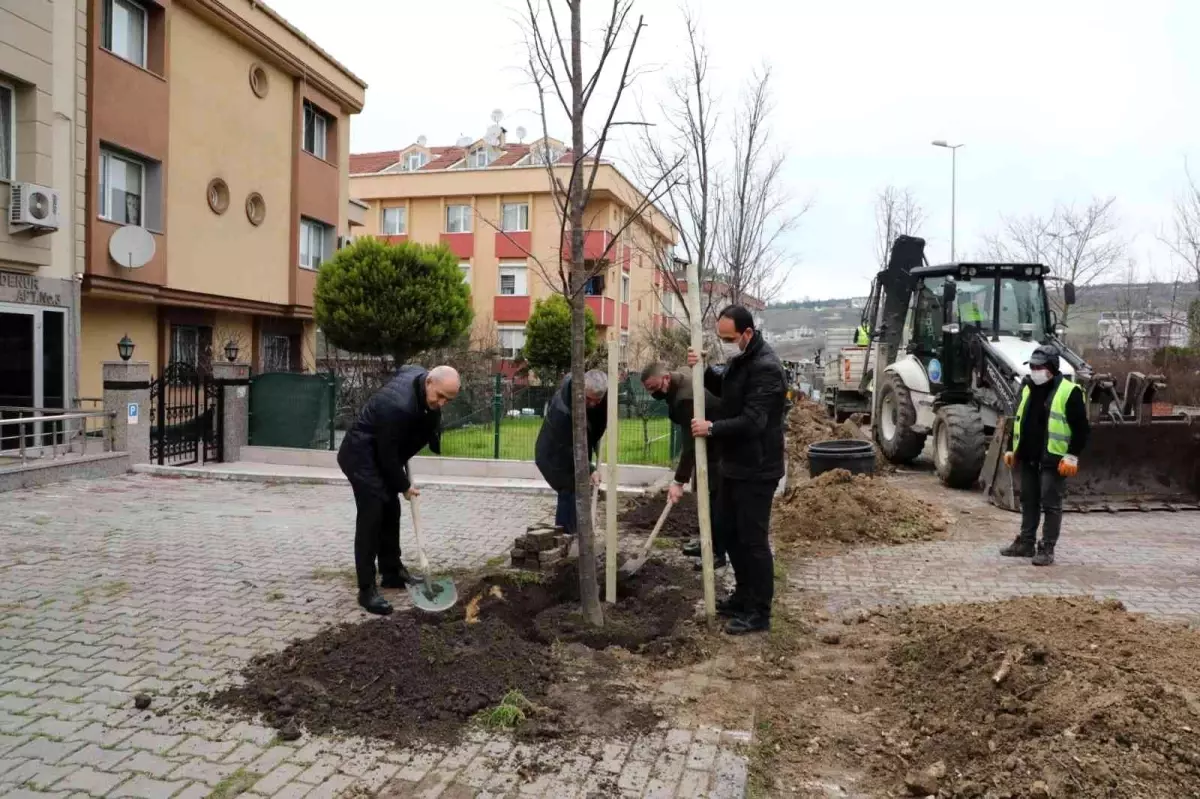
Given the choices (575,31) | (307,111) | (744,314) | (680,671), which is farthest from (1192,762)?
(307,111)

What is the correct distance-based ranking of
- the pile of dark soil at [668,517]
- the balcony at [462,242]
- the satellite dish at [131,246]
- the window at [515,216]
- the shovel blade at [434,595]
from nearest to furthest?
the shovel blade at [434,595] < the pile of dark soil at [668,517] < the satellite dish at [131,246] < the window at [515,216] < the balcony at [462,242]

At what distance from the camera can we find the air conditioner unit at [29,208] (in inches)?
512

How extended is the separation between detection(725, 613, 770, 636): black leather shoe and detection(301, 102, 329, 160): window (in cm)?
2043

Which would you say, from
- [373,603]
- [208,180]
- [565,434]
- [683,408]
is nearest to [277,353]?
[208,180]

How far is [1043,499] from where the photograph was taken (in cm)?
746

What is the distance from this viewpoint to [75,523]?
8.56m

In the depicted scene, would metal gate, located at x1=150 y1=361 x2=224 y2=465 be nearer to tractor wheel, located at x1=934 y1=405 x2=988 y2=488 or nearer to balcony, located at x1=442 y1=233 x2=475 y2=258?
tractor wheel, located at x1=934 y1=405 x2=988 y2=488

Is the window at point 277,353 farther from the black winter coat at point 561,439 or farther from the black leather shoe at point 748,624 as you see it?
A: the black leather shoe at point 748,624

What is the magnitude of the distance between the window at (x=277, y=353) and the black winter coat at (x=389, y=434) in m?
17.0

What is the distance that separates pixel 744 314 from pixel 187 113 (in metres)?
16.5

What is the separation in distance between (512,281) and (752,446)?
35.5m

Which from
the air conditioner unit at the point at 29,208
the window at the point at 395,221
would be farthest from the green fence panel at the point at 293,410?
the window at the point at 395,221

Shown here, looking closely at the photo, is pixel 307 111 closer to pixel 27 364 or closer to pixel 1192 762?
pixel 27 364

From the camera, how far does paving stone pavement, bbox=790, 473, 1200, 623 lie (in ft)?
20.8
